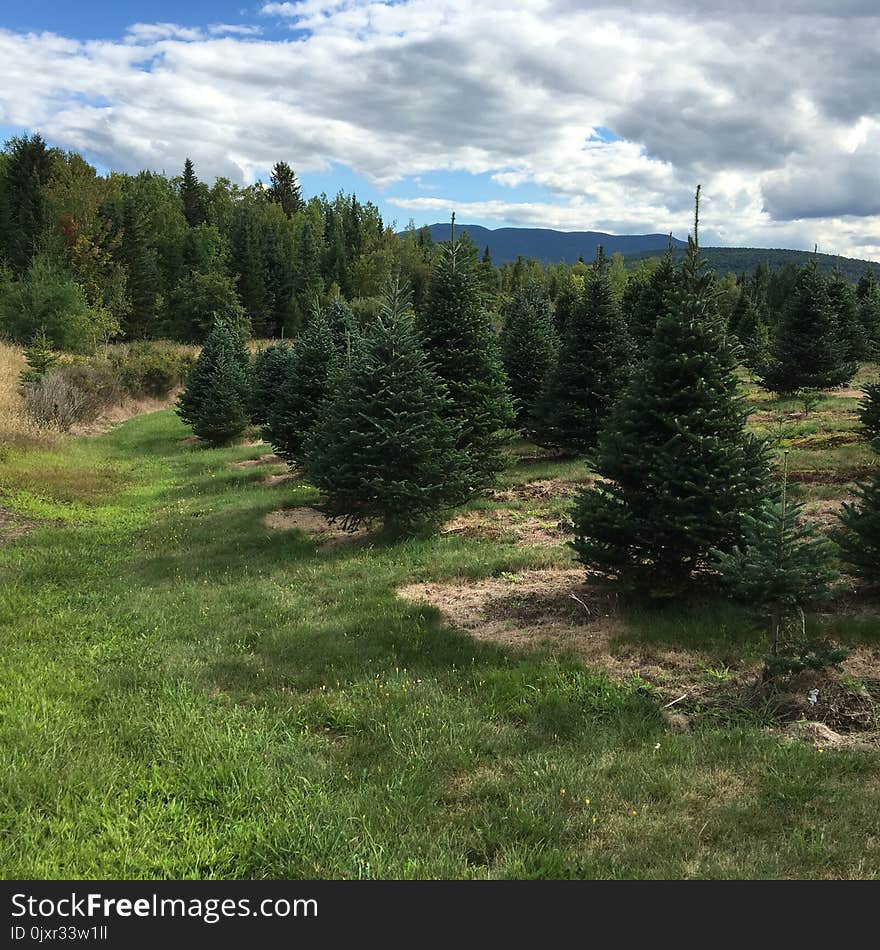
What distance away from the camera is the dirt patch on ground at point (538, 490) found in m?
15.5

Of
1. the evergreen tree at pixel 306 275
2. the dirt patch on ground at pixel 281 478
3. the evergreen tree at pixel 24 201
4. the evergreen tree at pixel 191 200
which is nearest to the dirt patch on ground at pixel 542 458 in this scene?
the dirt patch on ground at pixel 281 478

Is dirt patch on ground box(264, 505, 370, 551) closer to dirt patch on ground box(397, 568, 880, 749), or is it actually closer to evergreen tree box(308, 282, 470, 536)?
evergreen tree box(308, 282, 470, 536)

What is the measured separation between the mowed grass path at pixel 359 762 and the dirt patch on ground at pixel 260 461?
1392 centimetres

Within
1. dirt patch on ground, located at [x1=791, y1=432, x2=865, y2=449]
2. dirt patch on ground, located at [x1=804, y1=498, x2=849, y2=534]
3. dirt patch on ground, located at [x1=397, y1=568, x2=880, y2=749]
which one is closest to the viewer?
dirt patch on ground, located at [x1=397, y1=568, x2=880, y2=749]

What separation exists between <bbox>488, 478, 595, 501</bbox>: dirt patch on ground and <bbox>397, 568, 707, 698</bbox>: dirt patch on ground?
531 centimetres

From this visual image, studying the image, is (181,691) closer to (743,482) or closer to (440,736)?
(440,736)

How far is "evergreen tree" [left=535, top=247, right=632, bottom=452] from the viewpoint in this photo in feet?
61.5

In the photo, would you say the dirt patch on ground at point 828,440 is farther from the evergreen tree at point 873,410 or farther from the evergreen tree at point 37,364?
the evergreen tree at point 37,364

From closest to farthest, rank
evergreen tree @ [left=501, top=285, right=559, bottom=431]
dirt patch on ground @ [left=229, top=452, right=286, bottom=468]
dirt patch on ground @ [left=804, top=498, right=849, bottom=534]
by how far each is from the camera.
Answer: dirt patch on ground @ [left=804, top=498, right=849, bottom=534], evergreen tree @ [left=501, top=285, right=559, bottom=431], dirt patch on ground @ [left=229, top=452, right=286, bottom=468]

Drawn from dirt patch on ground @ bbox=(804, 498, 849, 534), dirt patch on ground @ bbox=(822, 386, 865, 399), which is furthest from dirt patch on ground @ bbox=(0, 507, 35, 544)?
dirt patch on ground @ bbox=(822, 386, 865, 399)

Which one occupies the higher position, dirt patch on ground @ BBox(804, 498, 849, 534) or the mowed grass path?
dirt patch on ground @ BBox(804, 498, 849, 534)

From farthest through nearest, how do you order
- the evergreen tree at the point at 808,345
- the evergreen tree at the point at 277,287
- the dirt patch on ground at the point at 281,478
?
the evergreen tree at the point at 277,287 → the evergreen tree at the point at 808,345 → the dirt patch on ground at the point at 281,478
